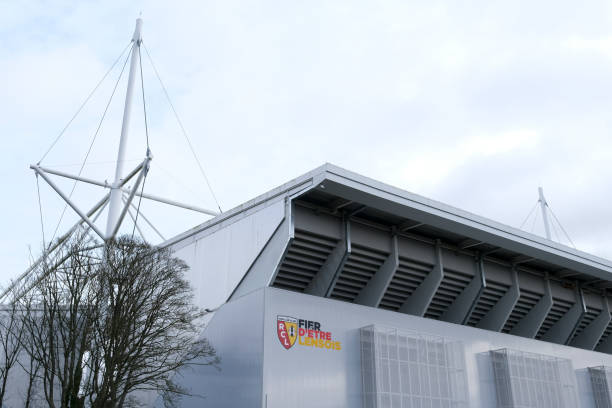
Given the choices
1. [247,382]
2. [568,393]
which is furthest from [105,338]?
[568,393]

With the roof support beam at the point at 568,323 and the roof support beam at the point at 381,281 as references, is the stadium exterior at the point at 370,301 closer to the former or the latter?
the roof support beam at the point at 381,281

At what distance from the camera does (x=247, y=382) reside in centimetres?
2291

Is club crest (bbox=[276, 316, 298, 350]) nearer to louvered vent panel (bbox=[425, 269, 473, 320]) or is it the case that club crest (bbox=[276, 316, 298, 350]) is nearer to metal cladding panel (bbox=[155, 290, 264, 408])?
metal cladding panel (bbox=[155, 290, 264, 408])

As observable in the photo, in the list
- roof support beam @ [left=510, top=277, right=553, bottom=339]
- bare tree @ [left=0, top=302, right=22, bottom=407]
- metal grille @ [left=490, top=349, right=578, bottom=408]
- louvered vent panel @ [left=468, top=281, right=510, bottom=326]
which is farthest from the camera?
roof support beam @ [left=510, top=277, right=553, bottom=339]

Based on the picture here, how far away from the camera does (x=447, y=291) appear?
3281cm

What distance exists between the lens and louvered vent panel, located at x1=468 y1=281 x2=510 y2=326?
33844mm

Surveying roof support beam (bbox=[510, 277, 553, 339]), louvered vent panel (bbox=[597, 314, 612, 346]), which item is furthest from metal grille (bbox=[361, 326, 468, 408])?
louvered vent panel (bbox=[597, 314, 612, 346])

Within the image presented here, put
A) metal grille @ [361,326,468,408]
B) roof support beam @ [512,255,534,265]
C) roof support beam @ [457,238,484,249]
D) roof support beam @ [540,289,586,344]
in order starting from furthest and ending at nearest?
1. roof support beam @ [540,289,586,344]
2. roof support beam @ [512,255,534,265]
3. roof support beam @ [457,238,484,249]
4. metal grille @ [361,326,468,408]

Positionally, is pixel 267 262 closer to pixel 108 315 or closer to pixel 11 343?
pixel 108 315

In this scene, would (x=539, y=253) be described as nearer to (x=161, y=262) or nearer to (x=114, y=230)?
(x=161, y=262)

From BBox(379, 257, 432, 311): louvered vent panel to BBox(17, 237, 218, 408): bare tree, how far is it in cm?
1103

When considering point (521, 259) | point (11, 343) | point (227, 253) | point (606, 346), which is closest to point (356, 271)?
point (227, 253)

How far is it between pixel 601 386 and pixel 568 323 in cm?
444

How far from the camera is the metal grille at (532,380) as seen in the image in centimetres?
2994
